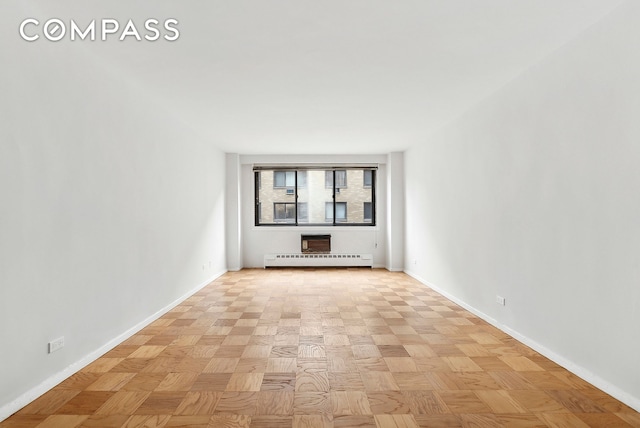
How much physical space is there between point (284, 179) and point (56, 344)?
6422 mm

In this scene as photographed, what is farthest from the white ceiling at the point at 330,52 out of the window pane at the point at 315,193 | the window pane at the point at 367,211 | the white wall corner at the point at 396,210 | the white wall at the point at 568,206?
the window pane at the point at 367,211

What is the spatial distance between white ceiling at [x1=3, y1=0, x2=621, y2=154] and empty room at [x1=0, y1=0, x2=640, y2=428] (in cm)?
2

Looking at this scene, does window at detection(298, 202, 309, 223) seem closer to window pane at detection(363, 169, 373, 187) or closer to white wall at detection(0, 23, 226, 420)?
window pane at detection(363, 169, 373, 187)

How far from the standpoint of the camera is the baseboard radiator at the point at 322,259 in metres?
8.49

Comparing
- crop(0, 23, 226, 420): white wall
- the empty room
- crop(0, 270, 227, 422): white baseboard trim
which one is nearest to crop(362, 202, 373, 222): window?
the empty room

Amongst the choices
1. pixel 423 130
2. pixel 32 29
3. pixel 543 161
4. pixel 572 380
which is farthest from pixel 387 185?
pixel 32 29

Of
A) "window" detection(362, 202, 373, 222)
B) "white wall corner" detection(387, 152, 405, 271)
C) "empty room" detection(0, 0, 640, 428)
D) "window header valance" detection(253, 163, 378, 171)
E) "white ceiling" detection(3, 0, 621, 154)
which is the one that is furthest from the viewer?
"window" detection(362, 202, 373, 222)

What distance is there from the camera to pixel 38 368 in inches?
98.0

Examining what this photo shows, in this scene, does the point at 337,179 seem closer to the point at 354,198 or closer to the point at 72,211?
the point at 354,198

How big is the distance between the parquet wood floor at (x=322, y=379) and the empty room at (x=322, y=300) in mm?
21

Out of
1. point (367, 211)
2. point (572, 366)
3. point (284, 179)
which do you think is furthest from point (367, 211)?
point (572, 366)

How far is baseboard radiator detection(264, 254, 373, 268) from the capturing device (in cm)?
849

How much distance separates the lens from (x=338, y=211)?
8766 mm

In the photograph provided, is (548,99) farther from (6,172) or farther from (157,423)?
(6,172)
